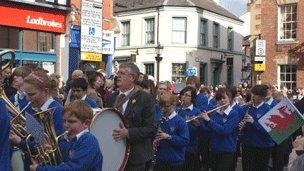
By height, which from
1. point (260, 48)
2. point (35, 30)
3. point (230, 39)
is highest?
point (230, 39)

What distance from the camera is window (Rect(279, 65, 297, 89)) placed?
28.6 metres

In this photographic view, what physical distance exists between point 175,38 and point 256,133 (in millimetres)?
29431

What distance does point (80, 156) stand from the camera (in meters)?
4.43

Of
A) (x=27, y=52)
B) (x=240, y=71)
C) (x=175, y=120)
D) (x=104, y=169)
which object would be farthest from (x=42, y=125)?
(x=240, y=71)

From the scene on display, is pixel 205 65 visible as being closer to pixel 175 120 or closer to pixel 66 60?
pixel 66 60

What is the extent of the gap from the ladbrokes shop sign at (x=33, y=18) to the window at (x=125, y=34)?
2064 centimetres

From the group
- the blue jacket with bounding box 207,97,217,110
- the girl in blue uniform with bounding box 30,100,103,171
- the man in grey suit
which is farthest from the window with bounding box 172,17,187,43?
the girl in blue uniform with bounding box 30,100,103,171

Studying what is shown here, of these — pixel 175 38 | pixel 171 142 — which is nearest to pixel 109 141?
pixel 171 142

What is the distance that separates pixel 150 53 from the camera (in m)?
38.4

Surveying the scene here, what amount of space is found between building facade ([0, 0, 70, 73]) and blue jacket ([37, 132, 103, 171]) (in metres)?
12.8

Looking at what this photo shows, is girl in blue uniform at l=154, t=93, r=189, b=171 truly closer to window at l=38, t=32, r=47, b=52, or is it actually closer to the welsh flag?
the welsh flag

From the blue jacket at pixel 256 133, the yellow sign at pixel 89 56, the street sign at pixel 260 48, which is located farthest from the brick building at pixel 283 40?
the blue jacket at pixel 256 133

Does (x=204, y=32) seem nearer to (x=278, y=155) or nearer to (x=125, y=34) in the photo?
(x=125, y=34)

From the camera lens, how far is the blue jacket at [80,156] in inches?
172
